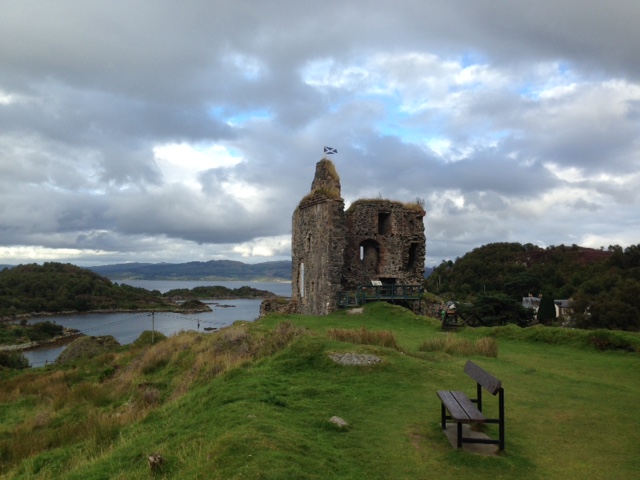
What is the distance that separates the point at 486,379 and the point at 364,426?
1.74 metres

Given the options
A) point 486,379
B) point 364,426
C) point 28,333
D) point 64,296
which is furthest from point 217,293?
point 486,379

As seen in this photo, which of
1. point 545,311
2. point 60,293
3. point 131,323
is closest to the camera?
point 545,311

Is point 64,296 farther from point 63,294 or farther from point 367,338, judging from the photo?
point 367,338

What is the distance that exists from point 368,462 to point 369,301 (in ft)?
54.5

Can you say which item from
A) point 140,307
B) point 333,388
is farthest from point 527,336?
point 140,307

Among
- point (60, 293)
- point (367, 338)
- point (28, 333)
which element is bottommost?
point (28, 333)

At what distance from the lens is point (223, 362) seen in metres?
10.9

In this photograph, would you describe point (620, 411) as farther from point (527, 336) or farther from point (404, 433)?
point (527, 336)

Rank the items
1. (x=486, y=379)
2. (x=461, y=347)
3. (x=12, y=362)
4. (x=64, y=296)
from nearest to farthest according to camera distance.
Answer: (x=486, y=379) < (x=461, y=347) < (x=12, y=362) < (x=64, y=296)

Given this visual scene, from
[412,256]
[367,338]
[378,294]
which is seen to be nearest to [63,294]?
[412,256]

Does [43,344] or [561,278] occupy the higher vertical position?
[561,278]

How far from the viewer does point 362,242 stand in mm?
24625

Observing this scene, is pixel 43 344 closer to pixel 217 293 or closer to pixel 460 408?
pixel 460 408

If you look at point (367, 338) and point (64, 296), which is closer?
point (367, 338)
